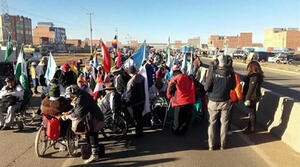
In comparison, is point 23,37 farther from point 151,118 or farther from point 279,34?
point 151,118

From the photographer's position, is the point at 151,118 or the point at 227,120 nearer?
the point at 227,120

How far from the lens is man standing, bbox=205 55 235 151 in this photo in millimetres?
5473

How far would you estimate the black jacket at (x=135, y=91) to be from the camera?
21.8 feet

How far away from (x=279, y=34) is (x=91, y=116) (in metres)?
140

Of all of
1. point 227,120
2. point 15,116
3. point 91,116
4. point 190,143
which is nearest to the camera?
point 91,116

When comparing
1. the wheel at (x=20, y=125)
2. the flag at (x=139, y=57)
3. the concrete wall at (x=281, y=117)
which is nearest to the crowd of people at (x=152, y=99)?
the wheel at (x=20, y=125)

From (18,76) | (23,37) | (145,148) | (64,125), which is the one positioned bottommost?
(145,148)

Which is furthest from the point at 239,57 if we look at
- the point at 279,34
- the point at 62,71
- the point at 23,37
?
the point at 23,37

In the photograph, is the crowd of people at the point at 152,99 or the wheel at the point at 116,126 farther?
the wheel at the point at 116,126

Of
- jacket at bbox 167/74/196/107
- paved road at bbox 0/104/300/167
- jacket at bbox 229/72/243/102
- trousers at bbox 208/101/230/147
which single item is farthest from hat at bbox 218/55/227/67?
paved road at bbox 0/104/300/167

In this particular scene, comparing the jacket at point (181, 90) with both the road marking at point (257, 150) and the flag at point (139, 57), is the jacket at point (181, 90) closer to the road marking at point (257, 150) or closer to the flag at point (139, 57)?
the road marking at point (257, 150)

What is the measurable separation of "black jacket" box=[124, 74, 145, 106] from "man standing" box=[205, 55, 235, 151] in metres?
1.73

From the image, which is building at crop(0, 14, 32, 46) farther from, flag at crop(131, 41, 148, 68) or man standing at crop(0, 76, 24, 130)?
man standing at crop(0, 76, 24, 130)

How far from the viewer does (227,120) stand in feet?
18.4
